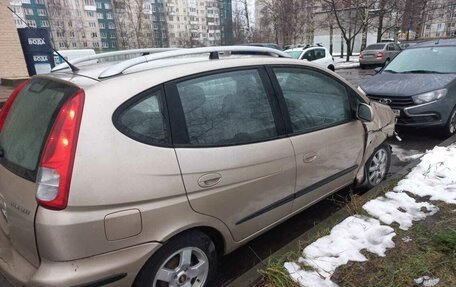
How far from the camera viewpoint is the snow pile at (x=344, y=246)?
7.73 ft

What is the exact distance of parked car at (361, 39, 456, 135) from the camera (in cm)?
570

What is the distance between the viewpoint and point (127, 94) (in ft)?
6.56

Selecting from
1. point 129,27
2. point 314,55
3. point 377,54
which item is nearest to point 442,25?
point 129,27

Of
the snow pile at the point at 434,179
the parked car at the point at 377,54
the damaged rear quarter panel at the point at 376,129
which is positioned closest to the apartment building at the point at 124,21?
the parked car at the point at 377,54

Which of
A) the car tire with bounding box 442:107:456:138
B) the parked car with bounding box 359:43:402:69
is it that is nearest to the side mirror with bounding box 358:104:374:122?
the car tire with bounding box 442:107:456:138

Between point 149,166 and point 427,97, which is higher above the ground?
point 149,166

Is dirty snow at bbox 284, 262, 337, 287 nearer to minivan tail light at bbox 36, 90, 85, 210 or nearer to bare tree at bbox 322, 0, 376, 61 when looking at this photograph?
minivan tail light at bbox 36, 90, 85, 210

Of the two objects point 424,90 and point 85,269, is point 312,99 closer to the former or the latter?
point 85,269

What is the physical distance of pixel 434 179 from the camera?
3695mm

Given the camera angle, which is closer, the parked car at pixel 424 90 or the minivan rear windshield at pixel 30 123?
the minivan rear windshield at pixel 30 123

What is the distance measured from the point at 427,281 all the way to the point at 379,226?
66 cm

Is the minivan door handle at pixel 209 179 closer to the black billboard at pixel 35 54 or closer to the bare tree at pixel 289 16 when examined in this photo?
the black billboard at pixel 35 54

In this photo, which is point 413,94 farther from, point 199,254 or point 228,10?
point 228,10

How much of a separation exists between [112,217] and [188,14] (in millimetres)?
96685
